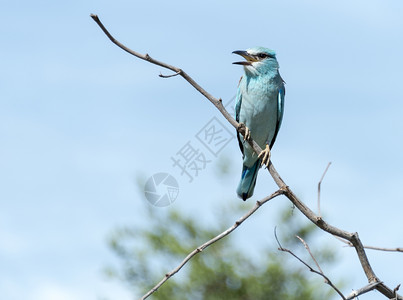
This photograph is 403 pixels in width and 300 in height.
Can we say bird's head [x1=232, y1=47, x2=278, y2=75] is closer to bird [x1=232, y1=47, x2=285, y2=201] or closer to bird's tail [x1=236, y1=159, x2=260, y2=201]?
bird [x1=232, y1=47, x2=285, y2=201]

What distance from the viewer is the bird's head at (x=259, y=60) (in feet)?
20.1

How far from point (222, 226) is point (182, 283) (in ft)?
5.99

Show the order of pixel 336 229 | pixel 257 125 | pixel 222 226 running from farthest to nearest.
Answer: pixel 222 226, pixel 257 125, pixel 336 229

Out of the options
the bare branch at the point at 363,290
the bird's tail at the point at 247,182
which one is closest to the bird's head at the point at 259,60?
the bird's tail at the point at 247,182

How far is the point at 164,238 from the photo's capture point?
596 inches

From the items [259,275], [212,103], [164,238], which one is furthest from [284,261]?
[212,103]

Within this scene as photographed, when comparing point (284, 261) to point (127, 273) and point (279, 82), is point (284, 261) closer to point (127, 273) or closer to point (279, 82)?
point (127, 273)

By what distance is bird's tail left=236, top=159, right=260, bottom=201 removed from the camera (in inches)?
240

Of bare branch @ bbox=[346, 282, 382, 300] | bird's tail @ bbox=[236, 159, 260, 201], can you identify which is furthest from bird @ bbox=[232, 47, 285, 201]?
bare branch @ bbox=[346, 282, 382, 300]

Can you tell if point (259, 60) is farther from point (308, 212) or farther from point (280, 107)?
point (308, 212)

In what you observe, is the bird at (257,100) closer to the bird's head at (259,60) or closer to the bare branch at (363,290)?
the bird's head at (259,60)

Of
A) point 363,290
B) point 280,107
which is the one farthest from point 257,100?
point 363,290

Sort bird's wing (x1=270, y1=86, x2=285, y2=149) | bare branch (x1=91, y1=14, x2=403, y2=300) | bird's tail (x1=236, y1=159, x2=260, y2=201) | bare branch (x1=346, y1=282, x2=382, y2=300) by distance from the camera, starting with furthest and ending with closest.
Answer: bird's wing (x1=270, y1=86, x2=285, y2=149) < bird's tail (x1=236, y1=159, x2=260, y2=201) < bare branch (x1=91, y1=14, x2=403, y2=300) < bare branch (x1=346, y1=282, x2=382, y2=300)

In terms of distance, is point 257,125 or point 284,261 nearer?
point 257,125
